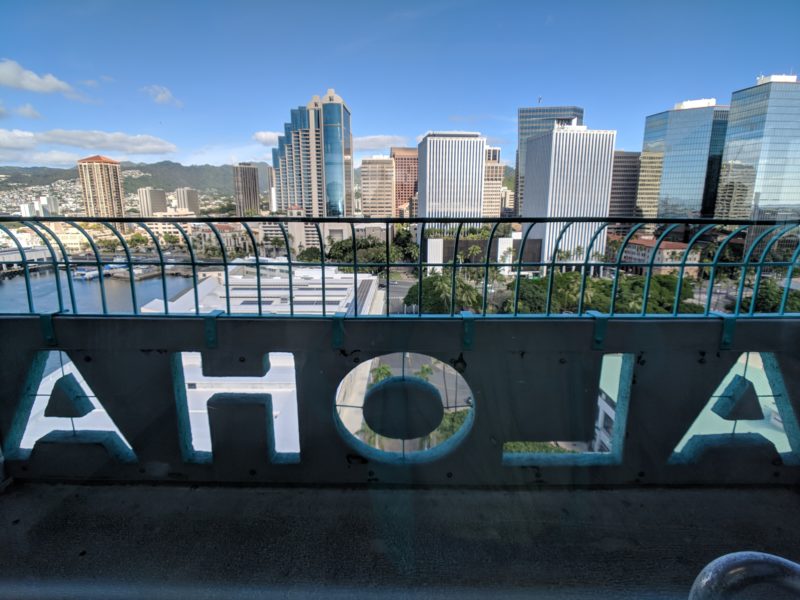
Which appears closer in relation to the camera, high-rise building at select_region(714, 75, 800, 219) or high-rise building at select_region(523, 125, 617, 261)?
high-rise building at select_region(714, 75, 800, 219)

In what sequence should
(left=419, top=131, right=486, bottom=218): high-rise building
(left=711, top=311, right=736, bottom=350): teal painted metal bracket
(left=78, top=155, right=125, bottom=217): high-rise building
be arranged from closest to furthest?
(left=711, top=311, right=736, bottom=350): teal painted metal bracket
(left=78, top=155, right=125, bottom=217): high-rise building
(left=419, top=131, right=486, bottom=218): high-rise building

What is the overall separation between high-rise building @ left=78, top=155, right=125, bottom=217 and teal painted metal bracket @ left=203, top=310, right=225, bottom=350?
9096 millimetres

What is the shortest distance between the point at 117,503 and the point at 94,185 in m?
11.9

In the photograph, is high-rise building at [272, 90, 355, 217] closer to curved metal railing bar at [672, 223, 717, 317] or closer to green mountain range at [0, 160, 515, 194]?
green mountain range at [0, 160, 515, 194]

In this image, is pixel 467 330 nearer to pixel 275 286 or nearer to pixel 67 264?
pixel 275 286

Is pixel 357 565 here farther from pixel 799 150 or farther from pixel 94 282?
pixel 799 150

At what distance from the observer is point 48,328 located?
111 inches

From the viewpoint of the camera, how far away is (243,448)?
2932mm

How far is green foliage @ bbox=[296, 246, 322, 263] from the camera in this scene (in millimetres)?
3066

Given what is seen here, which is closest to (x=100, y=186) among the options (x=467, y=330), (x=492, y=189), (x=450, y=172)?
(x=467, y=330)

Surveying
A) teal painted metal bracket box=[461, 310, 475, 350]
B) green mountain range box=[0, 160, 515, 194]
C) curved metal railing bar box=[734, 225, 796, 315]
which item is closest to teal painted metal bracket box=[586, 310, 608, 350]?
teal painted metal bracket box=[461, 310, 475, 350]

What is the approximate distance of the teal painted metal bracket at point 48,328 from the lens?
9.23 feet

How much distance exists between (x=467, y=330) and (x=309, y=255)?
140 cm

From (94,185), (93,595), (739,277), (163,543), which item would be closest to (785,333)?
(739,277)
